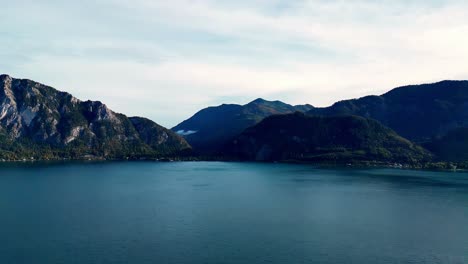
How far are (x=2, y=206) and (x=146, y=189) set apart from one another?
168 feet

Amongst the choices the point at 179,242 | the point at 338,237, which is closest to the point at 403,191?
the point at 338,237

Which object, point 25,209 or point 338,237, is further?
point 25,209

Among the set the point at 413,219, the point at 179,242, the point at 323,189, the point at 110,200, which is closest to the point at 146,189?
the point at 110,200

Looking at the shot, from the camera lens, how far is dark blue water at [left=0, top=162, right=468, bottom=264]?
68125mm

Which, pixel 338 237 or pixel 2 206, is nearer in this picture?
pixel 338 237

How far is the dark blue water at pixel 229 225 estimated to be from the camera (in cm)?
6812

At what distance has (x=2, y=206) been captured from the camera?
109375 mm

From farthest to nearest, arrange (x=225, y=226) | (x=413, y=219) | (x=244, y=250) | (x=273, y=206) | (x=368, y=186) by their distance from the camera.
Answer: (x=368, y=186), (x=273, y=206), (x=413, y=219), (x=225, y=226), (x=244, y=250)

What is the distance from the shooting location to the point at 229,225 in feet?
Result: 293

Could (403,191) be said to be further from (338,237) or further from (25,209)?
(25,209)

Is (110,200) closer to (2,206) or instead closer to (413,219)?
(2,206)

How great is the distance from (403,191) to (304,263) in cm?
10024

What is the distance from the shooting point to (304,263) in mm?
64625

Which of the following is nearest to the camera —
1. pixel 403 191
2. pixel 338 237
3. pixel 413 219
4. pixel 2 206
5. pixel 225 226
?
pixel 338 237
